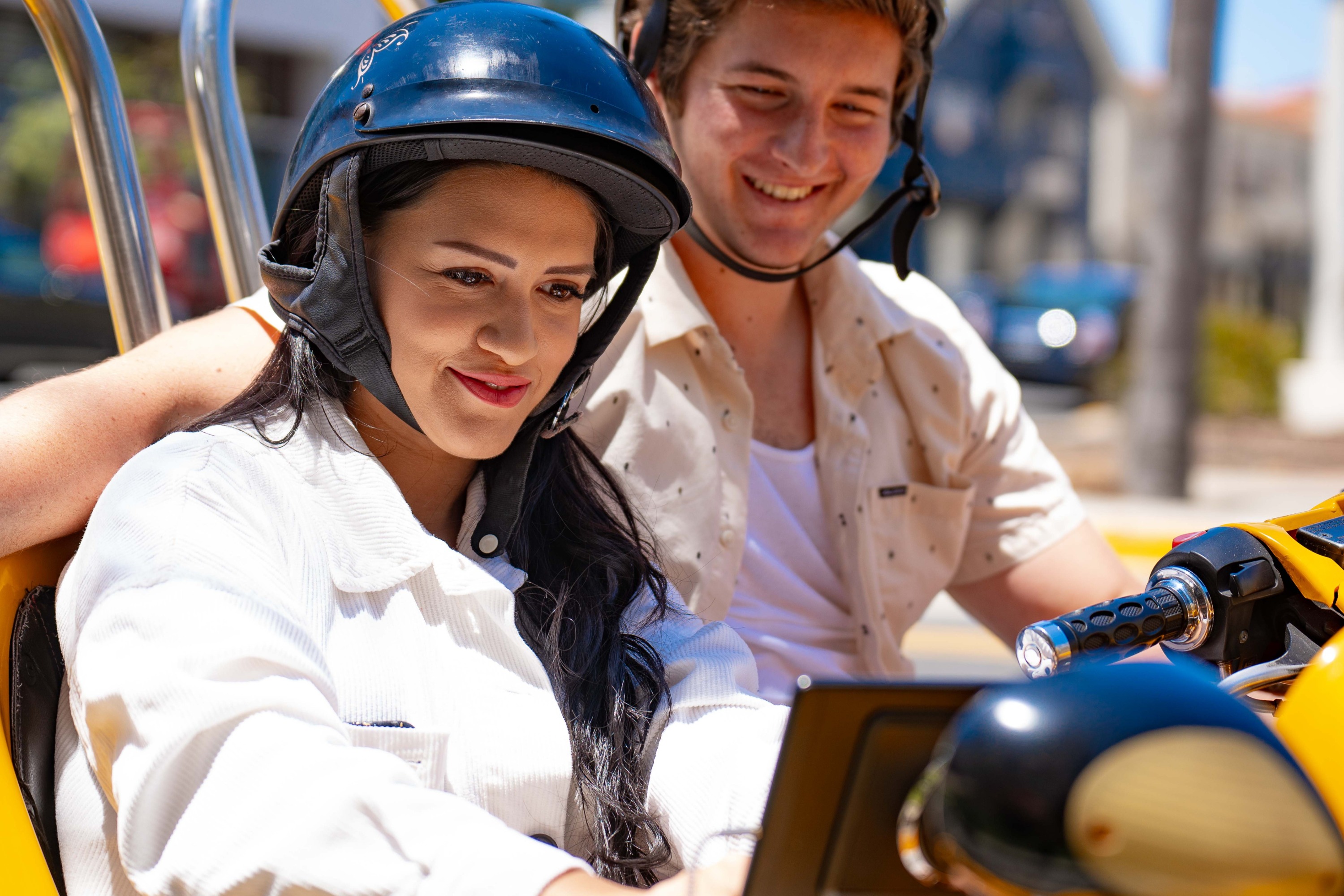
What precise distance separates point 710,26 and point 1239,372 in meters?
14.8

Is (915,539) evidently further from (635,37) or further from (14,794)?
(14,794)

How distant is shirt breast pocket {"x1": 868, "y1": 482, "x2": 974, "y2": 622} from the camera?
2451 mm

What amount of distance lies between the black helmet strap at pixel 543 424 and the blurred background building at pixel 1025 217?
1.64m

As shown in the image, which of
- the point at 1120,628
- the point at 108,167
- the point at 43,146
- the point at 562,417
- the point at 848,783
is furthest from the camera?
the point at 43,146

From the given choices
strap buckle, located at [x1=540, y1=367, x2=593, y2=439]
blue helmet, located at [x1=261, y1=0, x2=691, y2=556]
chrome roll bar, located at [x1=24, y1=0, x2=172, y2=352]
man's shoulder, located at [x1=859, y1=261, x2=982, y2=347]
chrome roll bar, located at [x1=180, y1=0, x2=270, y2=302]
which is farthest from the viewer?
man's shoulder, located at [x1=859, y1=261, x2=982, y2=347]

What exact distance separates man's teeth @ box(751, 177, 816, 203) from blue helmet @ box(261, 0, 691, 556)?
1.98ft

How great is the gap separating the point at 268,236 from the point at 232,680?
56.0 inches

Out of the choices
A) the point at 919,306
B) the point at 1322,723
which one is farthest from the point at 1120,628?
the point at 919,306

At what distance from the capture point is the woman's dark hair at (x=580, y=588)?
5.07 ft

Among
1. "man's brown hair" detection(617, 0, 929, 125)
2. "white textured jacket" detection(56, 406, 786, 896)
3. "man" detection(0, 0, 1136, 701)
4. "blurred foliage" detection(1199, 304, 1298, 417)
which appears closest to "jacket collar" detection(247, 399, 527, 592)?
"white textured jacket" detection(56, 406, 786, 896)

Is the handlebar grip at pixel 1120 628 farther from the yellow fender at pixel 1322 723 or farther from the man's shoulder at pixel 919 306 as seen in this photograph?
the man's shoulder at pixel 919 306

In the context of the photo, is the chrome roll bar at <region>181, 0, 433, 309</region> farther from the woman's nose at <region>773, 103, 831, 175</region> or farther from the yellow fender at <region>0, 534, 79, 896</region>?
the yellow fender at <region>0, 534, 79, 896</region>

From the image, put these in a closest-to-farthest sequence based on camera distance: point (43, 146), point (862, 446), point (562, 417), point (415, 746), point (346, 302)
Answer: point (415, 746)
point (346, 302)
point (562, 417)
point (862, 446)
point (43, 146)

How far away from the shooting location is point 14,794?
132 cm
